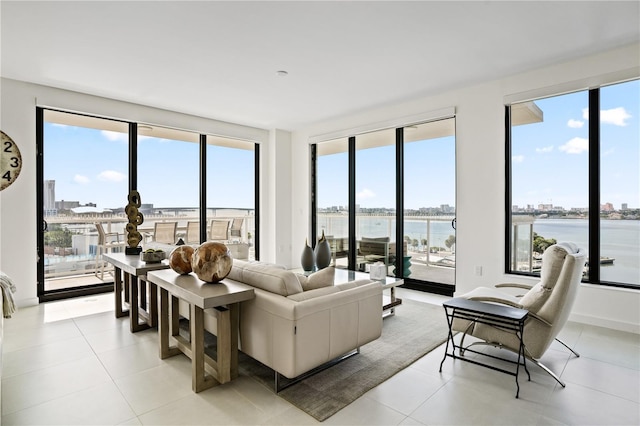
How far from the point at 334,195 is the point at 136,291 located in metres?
3.82

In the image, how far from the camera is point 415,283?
5.17 m

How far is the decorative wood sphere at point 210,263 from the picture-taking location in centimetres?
244

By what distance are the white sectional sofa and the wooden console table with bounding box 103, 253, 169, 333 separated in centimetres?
88

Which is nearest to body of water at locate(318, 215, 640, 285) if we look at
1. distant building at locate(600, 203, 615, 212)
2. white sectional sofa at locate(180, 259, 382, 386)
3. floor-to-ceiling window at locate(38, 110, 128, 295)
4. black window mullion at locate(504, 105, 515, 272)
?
distant building at locate(600, 203, 615, 212)

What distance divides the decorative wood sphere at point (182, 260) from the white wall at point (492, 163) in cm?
344

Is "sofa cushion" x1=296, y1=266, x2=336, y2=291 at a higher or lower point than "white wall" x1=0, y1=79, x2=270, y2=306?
lower

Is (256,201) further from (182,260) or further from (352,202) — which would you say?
(182,260)

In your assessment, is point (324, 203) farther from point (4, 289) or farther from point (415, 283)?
point (4, 289)

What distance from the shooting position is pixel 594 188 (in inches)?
144

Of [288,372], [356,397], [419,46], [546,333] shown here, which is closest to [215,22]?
[419,46]

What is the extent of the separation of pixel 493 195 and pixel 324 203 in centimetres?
310

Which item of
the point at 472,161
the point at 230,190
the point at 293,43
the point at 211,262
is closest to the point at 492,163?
the point at 472,161

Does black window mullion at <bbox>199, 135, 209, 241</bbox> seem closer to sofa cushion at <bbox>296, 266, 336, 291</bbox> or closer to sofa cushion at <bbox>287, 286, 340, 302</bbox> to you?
sofa cushion at <bbox>296, 266, 336, 291</bbox>

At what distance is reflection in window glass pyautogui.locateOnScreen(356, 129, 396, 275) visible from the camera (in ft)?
18.2
